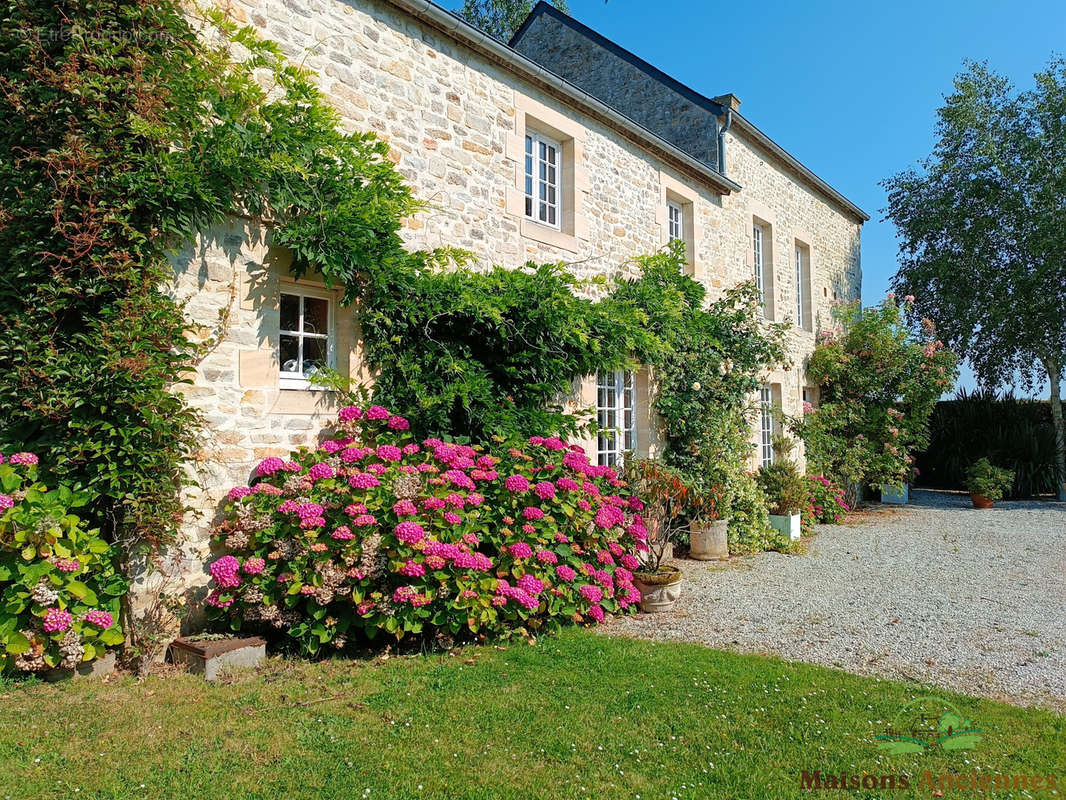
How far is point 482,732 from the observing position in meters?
3.23

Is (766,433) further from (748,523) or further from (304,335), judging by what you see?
(304,335)

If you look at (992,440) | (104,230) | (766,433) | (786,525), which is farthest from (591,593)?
(992,440)

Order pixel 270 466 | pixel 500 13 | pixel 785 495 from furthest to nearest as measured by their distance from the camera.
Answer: pixel 500 13 < pixel 785 495 < pixel 270 466

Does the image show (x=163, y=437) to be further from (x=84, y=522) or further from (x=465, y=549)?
(x=465, y=549)

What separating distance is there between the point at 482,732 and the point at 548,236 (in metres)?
5.45

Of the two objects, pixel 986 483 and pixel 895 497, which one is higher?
pixel 986 483

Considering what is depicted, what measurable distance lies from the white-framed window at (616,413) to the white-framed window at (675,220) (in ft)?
7.96

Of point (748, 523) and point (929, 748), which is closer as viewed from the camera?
point (929, 748)

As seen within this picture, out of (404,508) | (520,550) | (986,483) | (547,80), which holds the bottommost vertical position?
(986,483)

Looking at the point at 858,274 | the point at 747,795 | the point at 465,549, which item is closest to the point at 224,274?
the point at 465,549

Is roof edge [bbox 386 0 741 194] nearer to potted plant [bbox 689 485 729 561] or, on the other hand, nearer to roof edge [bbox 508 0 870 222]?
roof edge [bbox 508 0 870 222]

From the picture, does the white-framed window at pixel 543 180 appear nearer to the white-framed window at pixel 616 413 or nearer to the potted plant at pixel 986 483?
the white-framed window at pixel 616 413

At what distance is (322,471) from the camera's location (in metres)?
4.54

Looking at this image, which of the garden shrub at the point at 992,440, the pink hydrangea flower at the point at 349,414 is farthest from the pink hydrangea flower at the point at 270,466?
the garden shrub at the point at 992,440
